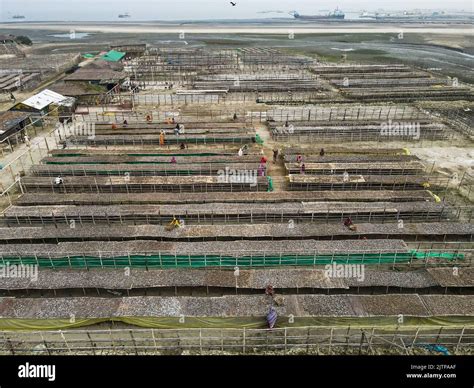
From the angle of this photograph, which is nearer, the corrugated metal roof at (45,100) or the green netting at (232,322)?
the green netting at (232,322)

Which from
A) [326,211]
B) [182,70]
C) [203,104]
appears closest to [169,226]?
[326,211]

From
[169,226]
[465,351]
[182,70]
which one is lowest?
[465,351]

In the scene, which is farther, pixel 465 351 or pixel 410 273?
pixel 410 273

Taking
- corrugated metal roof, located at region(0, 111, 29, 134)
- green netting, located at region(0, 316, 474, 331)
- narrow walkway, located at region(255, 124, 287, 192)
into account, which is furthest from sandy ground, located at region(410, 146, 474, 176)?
corrugated metal roof, located at region(0, 111, 29, 134)

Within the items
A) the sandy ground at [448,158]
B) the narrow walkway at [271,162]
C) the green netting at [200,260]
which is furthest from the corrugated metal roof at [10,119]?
the sandy ground at [448,158]

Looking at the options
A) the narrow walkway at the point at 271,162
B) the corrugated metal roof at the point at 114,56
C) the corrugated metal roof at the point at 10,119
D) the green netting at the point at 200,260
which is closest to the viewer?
the green netting at the point at 200,260

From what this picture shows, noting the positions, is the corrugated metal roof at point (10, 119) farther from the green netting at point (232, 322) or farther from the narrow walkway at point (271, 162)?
the green netting at point (232, 322)

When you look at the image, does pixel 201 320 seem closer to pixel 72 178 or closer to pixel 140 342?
pixel 140 342

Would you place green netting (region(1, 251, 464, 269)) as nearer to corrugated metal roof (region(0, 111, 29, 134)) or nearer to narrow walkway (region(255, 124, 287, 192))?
narrow walkway (region(255, 124, 287, 192))
